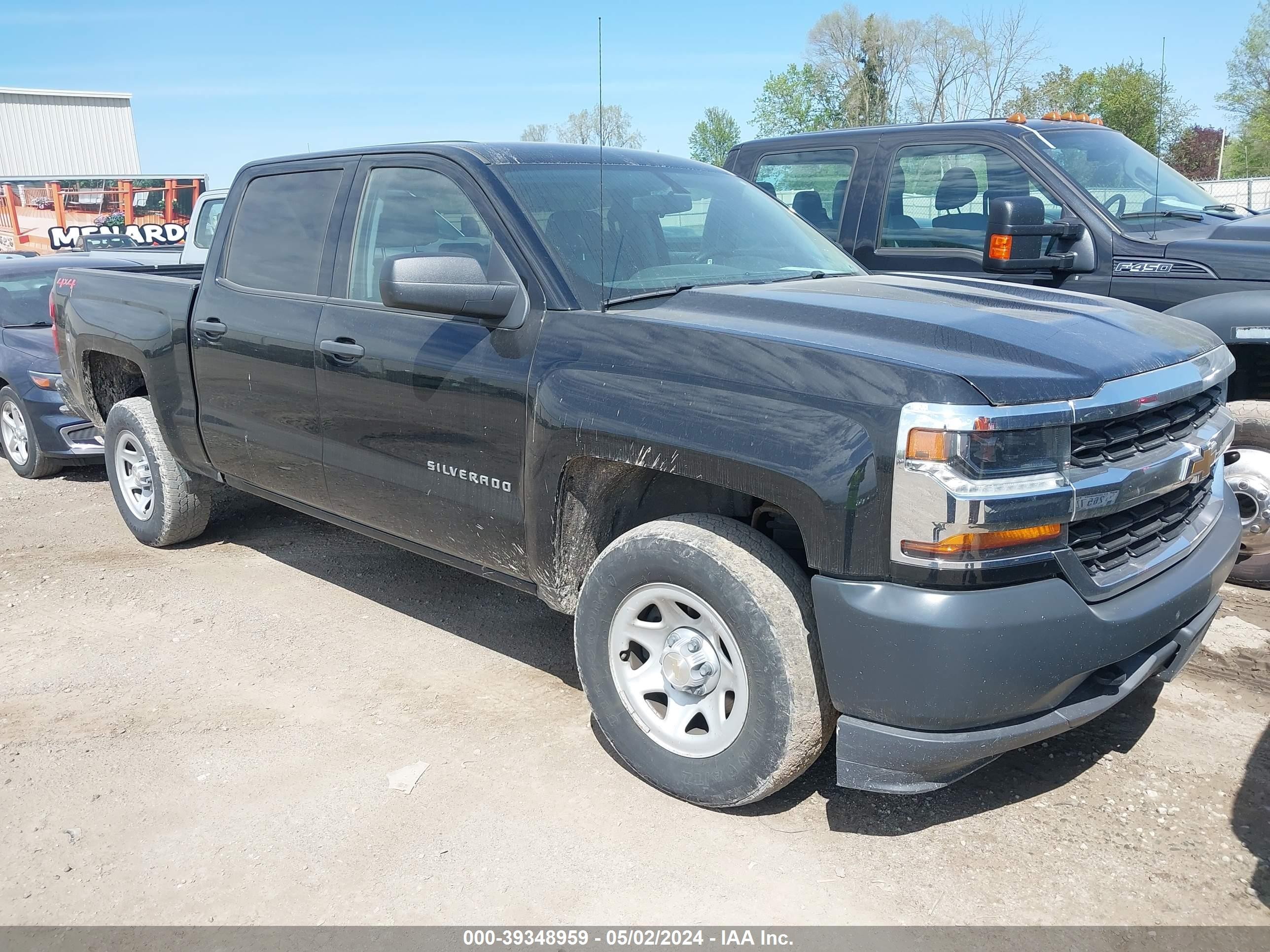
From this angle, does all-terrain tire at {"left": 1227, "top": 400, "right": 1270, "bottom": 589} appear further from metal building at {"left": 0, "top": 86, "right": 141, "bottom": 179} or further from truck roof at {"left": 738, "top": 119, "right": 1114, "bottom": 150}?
metal building at {"left": 0, "top": 86, "right": 141, "bottom": 179}

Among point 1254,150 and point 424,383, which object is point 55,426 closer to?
point 424,383

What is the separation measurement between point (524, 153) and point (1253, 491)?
358 centimetres

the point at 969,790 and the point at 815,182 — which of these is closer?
the point at 969,790

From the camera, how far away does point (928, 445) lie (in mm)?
2490

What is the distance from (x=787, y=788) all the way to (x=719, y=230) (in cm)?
207

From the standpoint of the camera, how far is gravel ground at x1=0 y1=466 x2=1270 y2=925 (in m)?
2.78

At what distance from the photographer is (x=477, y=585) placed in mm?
5203

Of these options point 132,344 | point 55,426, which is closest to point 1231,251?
point 132,344

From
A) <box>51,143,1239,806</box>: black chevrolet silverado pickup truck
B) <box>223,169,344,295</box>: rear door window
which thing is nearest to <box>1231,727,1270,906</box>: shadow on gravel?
<box>51,143,1239,806</box>: black chevrolet silverado pickup truck

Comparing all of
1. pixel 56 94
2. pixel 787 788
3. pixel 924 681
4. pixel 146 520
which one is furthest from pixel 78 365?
pixel 56 94

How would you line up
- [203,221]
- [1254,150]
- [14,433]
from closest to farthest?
[14,433] < [203,221] < [1254,150]

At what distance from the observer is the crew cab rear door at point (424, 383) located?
137 inches

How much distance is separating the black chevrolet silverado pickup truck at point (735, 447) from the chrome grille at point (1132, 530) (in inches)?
0.4

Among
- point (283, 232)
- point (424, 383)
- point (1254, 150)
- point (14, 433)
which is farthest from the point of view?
point (1254, 150)
